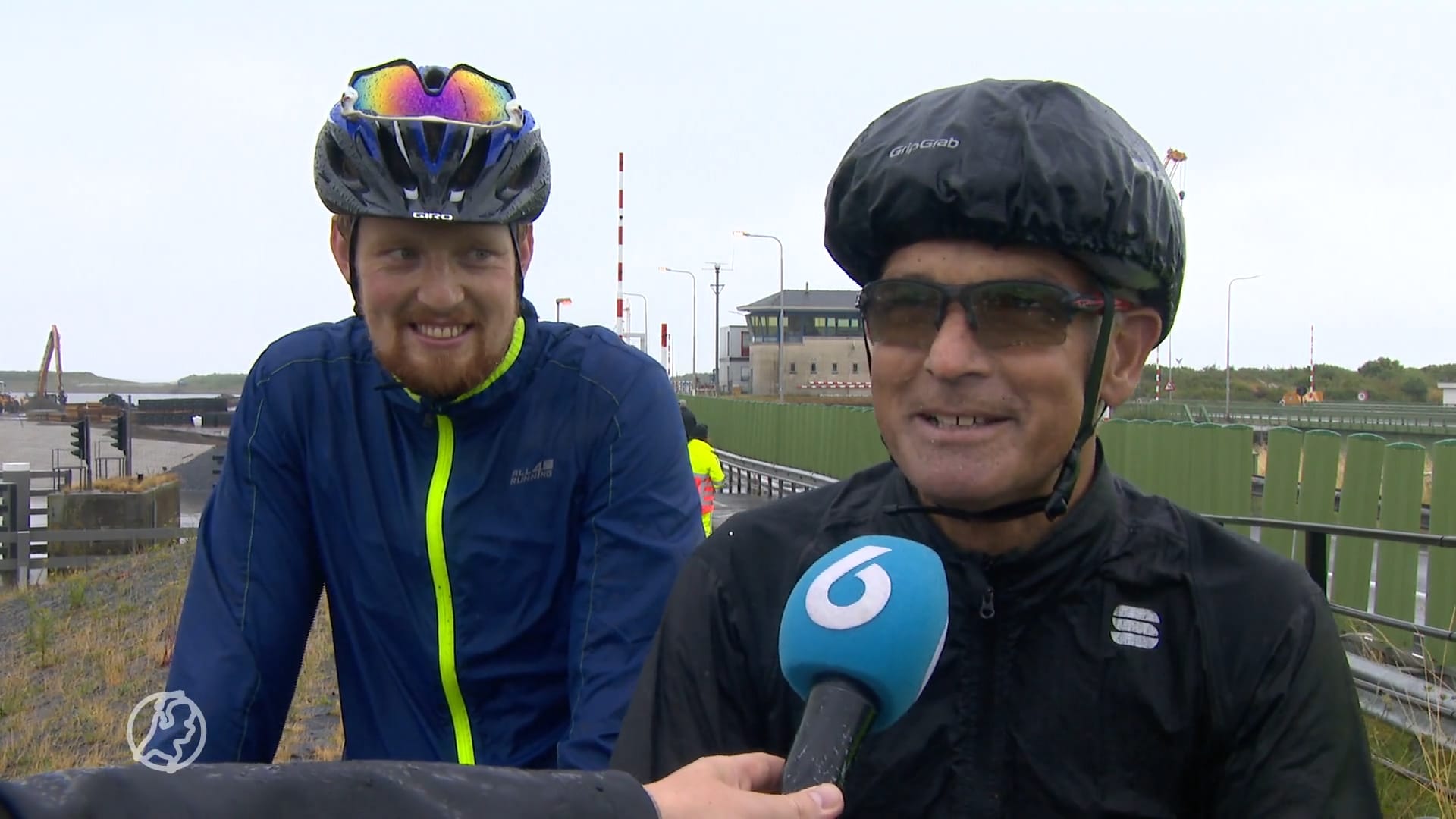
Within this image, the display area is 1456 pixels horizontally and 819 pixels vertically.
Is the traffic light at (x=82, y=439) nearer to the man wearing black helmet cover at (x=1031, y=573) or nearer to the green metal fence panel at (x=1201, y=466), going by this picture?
the green metal fence panel at (x=1201, y=466)

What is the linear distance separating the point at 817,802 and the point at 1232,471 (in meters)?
9.71

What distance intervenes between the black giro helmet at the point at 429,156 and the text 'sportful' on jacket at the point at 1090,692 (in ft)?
3.14

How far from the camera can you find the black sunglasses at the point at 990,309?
2.04 meters

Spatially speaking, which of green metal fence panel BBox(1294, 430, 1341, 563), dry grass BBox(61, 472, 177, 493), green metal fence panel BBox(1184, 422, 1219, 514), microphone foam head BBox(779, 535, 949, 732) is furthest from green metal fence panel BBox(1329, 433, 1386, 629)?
dry grass BBox(61, 472, 177, 493)

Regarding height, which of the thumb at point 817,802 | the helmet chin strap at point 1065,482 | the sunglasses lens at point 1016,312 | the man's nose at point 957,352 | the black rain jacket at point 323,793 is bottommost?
the thumb at point 817,802

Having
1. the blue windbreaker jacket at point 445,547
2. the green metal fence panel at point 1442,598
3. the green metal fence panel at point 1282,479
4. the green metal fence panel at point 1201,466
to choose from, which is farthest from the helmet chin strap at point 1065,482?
the green metal fence panel at point 1201,466

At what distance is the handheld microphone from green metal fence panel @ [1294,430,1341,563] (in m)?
7.78

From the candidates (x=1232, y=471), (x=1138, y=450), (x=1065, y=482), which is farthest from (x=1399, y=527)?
(x=1065, y=482)

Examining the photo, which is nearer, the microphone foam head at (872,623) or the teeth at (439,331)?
the microphone foam head at (872,623)

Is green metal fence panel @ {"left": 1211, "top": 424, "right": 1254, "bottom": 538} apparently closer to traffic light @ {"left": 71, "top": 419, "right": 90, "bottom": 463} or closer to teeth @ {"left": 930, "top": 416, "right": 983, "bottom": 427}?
teeth @ {"left": 930, "top": 416, "right": 983, "bottom": 427}

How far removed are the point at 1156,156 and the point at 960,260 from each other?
0.46 m

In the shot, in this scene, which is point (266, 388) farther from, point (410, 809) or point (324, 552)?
point (410, 809)

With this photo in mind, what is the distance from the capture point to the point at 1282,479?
9070 millimetres

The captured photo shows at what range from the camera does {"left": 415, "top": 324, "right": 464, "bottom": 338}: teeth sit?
2.57 metres
